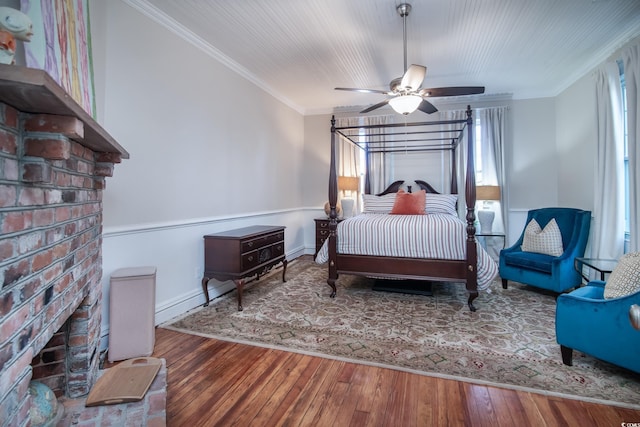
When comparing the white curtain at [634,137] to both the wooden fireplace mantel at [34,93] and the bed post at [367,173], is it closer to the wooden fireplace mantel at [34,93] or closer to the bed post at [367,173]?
the bed post at [367,173]

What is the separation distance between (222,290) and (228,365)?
5.24 feet

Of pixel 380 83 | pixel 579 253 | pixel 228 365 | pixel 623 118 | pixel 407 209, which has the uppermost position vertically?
pixel 380 83

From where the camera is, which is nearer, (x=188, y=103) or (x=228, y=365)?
(x=228, y=365)

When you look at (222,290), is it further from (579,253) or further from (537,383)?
(579,253)

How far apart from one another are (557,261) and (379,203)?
2420 millimetres

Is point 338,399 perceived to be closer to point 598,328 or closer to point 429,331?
point 429,331

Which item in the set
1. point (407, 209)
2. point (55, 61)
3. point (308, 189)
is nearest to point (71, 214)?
point (55, 61)

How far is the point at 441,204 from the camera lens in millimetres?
4648

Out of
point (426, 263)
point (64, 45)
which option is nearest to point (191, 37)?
point (64, 45)

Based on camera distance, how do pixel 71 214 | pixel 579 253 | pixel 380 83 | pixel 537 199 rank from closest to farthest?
pixel 71 214, pixel 579 253, pixel 380 83, pixel 537 199

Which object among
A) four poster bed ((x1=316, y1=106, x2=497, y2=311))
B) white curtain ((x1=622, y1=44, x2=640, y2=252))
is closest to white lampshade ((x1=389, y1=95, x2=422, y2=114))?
four poster bed ((x1=316, y1=106, x2=497, y2=311))

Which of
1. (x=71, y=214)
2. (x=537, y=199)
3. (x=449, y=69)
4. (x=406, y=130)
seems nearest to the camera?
(x=71, y=214)

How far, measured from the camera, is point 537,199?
15.8ft

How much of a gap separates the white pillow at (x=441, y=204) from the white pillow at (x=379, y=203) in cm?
54
